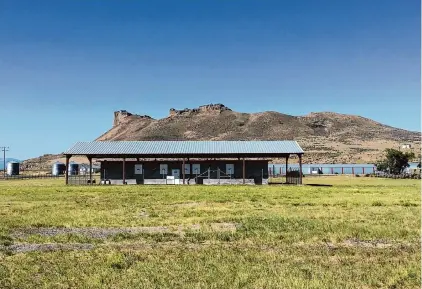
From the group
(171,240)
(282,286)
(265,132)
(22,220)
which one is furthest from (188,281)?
(265,132)

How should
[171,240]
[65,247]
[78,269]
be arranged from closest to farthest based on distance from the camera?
[78,269]
[65,247]
[171,240]

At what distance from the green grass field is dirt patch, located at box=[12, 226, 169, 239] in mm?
31

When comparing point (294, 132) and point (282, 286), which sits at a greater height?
point (294, 132)

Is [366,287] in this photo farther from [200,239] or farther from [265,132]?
[265,132]

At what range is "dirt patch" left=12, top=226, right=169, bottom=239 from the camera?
13.9 metres

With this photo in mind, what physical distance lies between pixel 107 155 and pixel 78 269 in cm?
4101

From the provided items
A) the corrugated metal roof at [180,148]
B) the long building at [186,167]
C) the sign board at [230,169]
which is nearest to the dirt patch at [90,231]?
the corrugated metal roof at [180,148]

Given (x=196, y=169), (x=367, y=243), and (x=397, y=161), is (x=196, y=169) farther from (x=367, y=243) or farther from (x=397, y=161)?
(x=367, y=243)

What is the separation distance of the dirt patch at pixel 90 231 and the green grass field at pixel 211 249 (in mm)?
31

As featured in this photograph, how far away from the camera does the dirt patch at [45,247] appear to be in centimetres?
1161

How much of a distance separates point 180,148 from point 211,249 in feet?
131

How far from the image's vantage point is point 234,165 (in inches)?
2045

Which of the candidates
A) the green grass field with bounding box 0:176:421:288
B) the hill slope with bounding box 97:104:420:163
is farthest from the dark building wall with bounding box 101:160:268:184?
the hill slope with bounding box 97:104:420:163

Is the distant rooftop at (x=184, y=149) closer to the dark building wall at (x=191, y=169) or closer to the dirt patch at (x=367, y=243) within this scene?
the dark building wall at (x=191, y=169)
